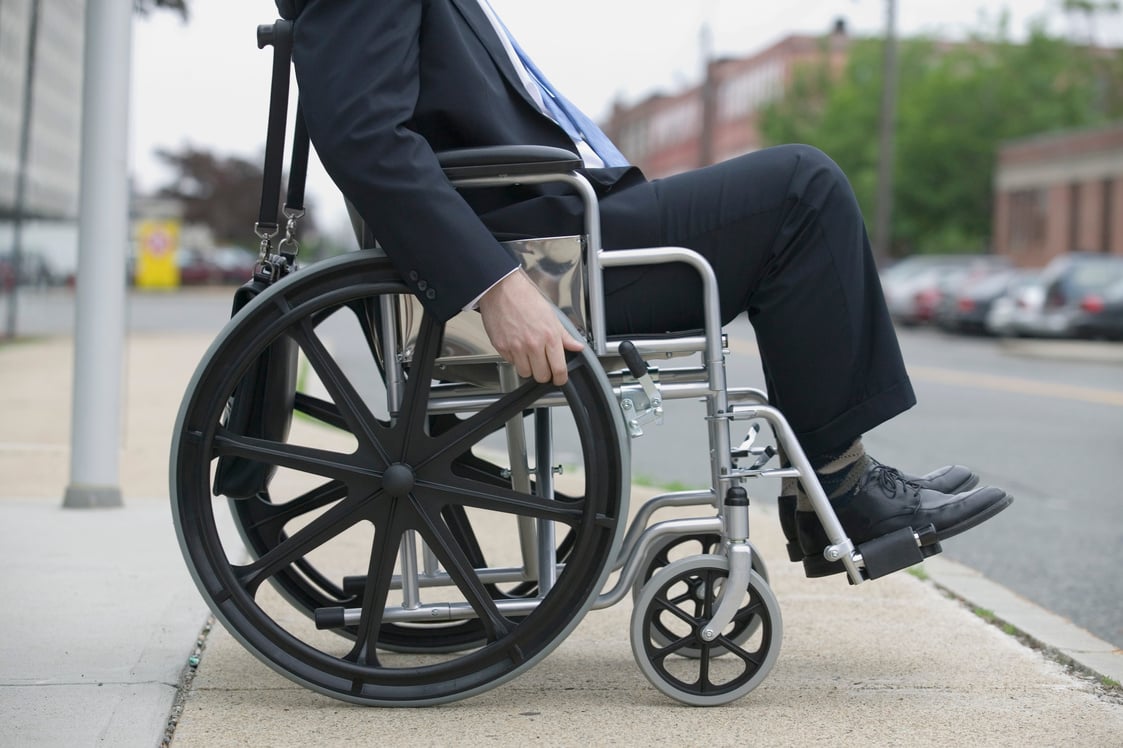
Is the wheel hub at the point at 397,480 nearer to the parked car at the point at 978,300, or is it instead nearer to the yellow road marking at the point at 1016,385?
the yellow road marking at the point at 1016,385

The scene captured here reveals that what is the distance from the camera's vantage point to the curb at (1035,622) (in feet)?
11.2

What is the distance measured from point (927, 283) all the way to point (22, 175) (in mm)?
22412

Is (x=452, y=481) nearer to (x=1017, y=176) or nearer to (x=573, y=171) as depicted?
(x=573, y=171)

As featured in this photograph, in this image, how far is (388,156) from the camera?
2672 millimetres

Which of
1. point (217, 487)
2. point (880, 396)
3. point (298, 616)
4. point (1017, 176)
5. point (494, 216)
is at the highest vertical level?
point (1017, 176)

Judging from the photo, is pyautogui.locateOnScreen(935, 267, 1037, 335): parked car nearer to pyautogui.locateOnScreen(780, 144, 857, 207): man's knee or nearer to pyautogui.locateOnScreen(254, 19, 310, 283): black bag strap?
pyautogui.locateOnScreen(780, 144, 857, 207): man's knee

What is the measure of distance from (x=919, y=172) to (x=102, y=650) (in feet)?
173

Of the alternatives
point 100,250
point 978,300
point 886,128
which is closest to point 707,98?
point 886,128

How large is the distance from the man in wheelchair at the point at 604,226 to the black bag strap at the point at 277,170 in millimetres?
70

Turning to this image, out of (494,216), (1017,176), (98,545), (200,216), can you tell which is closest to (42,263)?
(98,545)

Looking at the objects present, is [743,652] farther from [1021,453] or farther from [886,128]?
[886,128]

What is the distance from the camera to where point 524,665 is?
2.79m

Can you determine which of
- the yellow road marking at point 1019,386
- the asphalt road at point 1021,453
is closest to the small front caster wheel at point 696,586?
the asphalt road at point 1021,453

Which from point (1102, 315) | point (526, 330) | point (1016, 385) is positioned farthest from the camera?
point (1102, 315)
